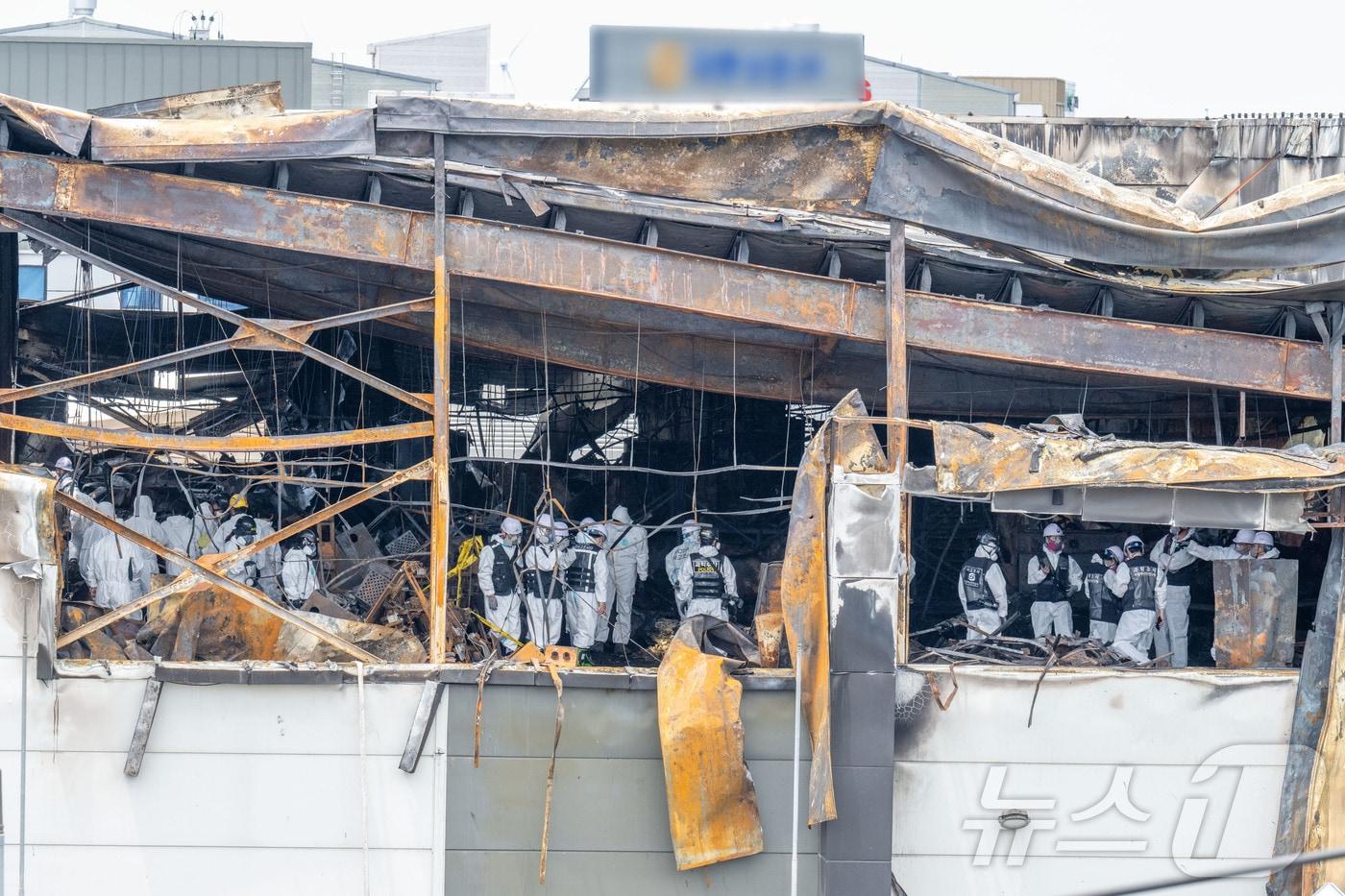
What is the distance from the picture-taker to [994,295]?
1173 cm

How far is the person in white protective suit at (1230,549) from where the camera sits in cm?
1284

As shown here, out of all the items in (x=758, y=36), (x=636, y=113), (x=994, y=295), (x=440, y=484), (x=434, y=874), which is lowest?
(x=434, y=874)

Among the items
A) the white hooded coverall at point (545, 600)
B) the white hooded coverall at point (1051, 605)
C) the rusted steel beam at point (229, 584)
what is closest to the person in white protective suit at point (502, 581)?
the white hooded coverall at point (545, 600)

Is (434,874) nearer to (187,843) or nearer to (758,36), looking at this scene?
(187,843)

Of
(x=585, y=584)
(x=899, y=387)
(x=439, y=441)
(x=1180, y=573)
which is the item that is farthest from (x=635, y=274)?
(x=1180, y=573)

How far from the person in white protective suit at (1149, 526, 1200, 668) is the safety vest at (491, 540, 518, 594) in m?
6.00

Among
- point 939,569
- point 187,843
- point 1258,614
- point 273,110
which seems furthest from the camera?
point 939,569

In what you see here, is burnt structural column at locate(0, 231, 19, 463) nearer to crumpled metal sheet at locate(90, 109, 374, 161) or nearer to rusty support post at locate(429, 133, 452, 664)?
crumpled metal sheet at locate(90, 109, 374, 161)

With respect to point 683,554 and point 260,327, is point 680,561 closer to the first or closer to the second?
point 683,554

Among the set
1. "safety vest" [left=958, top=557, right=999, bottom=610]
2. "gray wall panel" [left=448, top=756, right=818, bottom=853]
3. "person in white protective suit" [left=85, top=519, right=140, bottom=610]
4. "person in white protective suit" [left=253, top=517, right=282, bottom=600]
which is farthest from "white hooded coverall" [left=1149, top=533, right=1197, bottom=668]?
"person in white protective suit" [left=85, top=519, right=140, bottom=610]

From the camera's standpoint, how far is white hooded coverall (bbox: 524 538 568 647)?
1352 cm

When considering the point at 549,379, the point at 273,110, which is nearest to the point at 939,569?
the point at 549,379

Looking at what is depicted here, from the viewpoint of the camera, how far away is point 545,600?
13.6m

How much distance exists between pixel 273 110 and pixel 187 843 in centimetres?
594
